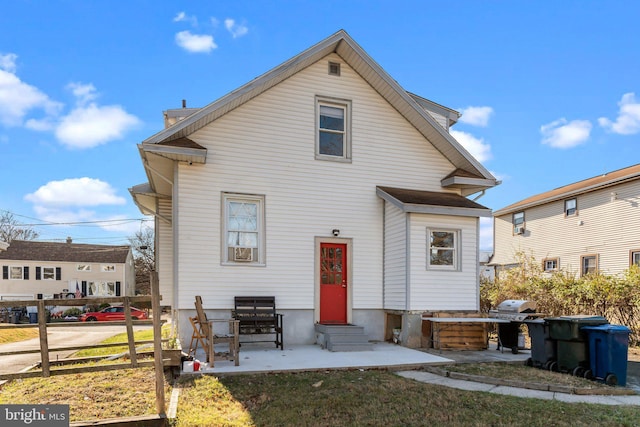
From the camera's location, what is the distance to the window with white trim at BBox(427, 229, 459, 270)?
33.2 ft

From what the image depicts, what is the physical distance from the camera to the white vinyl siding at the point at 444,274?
32.4ft

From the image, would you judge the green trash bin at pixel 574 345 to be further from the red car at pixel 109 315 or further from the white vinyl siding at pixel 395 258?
the red car at pixel 109 315

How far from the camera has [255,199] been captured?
9.95 meters

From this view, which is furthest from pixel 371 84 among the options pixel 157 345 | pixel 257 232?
pixel 157 345

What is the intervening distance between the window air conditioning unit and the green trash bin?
633 cm

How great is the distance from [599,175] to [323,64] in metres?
17.1

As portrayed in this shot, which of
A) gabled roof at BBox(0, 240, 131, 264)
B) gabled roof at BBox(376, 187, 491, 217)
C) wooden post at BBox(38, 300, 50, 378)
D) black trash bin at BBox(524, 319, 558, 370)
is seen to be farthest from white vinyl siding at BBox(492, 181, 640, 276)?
gabled roof at BBox(0, 240, 131, 264)

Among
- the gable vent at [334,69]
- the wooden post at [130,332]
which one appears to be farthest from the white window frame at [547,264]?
the wooden post at [130,332]

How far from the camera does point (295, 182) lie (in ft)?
33.5

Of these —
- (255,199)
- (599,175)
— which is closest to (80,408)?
(255,199)

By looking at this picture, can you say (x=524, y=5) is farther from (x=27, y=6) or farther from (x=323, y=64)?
(x=27, y=6)

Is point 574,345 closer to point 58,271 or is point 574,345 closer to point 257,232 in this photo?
point 257,232

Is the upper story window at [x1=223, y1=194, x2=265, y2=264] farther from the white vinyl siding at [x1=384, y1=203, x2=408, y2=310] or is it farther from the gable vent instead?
the gable vent

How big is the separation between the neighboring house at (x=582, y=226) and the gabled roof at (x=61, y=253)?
3329 centimetres
